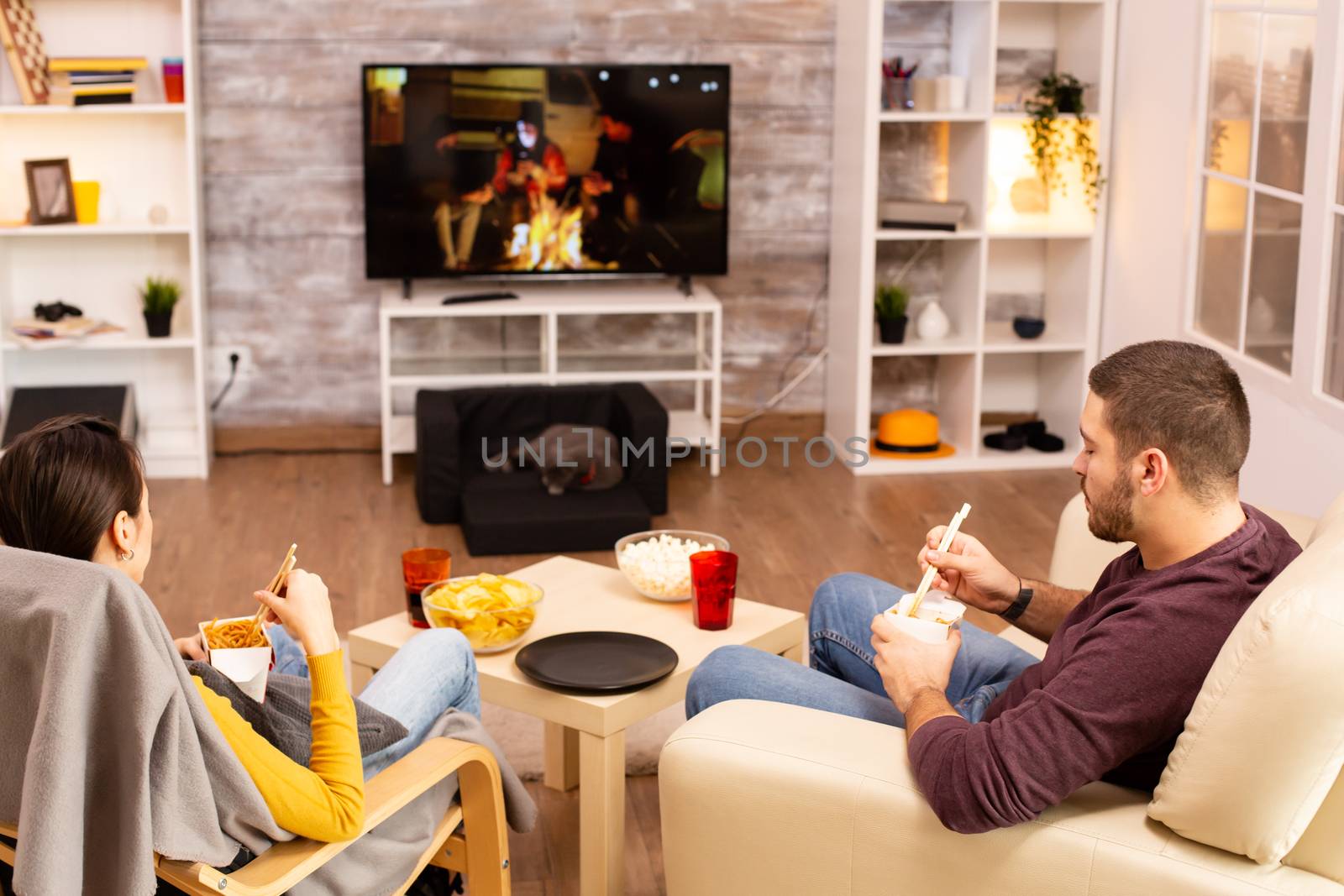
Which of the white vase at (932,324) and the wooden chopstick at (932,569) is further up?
the white vase at (932,324)

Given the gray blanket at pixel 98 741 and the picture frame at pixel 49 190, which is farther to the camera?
the picture frame at pixel 49 190

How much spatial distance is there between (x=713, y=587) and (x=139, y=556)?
108 centimetres

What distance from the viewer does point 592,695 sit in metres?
2.27

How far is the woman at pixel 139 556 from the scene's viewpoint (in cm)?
161

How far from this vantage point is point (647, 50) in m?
5.32

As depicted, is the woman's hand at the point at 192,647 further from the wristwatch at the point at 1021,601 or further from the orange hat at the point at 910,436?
the orange hat at the point at 910,436

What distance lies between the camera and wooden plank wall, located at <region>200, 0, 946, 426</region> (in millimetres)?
5188

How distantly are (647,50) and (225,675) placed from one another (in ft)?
12.9

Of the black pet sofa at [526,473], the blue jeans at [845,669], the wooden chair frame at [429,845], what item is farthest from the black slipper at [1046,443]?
the wooden chair frame at [429,845]

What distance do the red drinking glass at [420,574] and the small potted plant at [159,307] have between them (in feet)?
9.54

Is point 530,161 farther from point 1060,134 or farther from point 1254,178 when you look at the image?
point 1254,178

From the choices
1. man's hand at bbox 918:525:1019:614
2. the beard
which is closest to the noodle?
man's hand at bbox 918:525:1019:614

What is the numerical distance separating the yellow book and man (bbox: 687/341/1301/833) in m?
3.84

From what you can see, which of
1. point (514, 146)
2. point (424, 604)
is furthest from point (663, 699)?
point (514, 146)
